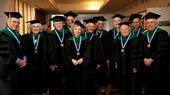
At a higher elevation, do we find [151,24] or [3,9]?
[3,9]

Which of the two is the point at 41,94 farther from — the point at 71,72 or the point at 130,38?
the point at 130,38

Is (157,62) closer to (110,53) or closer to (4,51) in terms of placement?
(110,53)

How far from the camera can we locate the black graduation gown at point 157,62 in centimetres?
346

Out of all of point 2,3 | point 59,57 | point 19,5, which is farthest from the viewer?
point 19,5

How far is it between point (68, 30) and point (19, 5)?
4663 mm

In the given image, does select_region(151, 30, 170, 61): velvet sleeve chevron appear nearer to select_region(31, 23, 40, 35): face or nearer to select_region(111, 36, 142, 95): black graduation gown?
select_region(111, 36, 142, 95): black graduation gown

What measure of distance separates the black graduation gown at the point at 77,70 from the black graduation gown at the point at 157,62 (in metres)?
1.42

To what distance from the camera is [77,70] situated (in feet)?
11.8

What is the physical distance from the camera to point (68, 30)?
423cm

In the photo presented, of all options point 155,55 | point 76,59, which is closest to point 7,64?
point 76,59

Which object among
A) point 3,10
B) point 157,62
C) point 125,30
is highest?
point 3,10

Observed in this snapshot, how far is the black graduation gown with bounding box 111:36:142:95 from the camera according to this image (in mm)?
3578

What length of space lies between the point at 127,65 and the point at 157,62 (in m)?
0.66

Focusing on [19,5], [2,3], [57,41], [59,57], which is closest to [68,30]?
[57,41]
